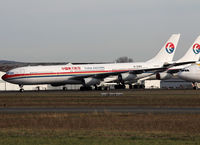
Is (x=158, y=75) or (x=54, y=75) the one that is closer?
(x=54, y=75)

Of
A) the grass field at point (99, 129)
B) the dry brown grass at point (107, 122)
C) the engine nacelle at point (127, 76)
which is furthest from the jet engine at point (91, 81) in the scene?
the dry brown grass at point (107, 122)

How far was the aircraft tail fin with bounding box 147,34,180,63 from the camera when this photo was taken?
347 ft

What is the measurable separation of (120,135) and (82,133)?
229cm

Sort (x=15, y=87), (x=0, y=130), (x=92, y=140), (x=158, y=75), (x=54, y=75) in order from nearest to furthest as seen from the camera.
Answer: (x=92, y=140), (x=0, y=130), (x=54, y=75), (x=158, y=75), (x=15, y=87)

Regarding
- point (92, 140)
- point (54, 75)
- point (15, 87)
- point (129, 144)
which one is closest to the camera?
point (129, 144)

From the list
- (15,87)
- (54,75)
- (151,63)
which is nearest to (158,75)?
(151,63)

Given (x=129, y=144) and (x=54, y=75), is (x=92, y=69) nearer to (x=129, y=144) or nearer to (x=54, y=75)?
(x=54, y=75)

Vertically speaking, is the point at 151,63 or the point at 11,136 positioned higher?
the point at 151,63

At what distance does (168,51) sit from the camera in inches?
4274

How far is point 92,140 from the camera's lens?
22.9 metres

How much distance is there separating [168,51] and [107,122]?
3110 inches

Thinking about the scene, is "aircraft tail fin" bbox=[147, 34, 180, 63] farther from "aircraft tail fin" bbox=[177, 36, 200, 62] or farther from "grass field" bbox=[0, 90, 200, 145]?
"grass field" bbox=[0, 90, 200, 145]

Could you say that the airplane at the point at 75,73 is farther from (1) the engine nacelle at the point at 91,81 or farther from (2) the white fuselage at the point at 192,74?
(2) the white fuselage at the point at 192,74

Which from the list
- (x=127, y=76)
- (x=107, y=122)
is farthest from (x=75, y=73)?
(x=107, y=122)
